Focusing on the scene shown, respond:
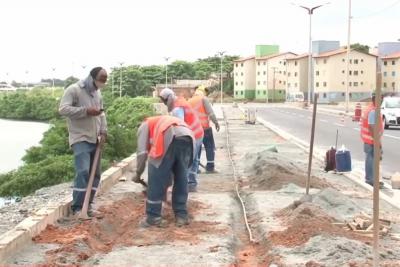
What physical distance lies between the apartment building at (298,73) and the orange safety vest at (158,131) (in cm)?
10218

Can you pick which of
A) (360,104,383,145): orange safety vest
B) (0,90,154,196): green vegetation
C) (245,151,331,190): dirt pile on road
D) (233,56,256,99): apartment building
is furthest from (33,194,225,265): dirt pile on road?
(233,56,256,99): apartment building

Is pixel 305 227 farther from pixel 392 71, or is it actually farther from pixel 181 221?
pixel 392 71

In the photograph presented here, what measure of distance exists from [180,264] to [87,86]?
2942 mm

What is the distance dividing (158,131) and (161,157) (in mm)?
300

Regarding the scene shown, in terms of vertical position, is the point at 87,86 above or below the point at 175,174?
above

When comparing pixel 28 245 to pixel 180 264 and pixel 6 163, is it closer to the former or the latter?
pixel 180 264

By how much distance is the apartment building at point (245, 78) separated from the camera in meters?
123

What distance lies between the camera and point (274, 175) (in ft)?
39.0

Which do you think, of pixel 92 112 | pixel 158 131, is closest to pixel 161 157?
pixel 158 131

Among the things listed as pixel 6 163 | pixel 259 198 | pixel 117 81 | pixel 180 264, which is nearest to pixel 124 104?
pixel 6 163

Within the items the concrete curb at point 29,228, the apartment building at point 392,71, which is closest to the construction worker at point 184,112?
the concrete curb at point 29,228

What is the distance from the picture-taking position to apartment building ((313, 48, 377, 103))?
97.8 metres

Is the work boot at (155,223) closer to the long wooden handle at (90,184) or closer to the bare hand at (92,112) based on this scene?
the long wooden handle at (90,184)

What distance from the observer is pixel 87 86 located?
8.11m
